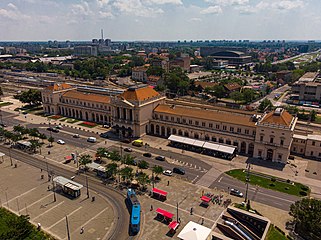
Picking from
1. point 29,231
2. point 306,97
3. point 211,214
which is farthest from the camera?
point 306,97

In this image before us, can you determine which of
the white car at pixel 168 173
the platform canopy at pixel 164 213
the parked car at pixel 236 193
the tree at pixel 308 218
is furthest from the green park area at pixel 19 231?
the tree at pixel 308 218

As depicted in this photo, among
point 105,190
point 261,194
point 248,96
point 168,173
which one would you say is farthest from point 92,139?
point 248,96

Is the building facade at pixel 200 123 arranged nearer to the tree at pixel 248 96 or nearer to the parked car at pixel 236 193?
the parked car at pixel 236 193

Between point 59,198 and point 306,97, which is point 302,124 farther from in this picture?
point 59,198

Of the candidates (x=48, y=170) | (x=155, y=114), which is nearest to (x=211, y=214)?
(x=48, y=170)

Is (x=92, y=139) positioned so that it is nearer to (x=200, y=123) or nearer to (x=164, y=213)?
(x=200, y=123)

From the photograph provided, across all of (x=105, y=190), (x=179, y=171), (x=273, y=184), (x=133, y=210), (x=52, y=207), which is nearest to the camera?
(x=133, y=210)

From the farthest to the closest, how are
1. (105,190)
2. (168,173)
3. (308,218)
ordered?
(168,173) < (105,190) < (308,218)
